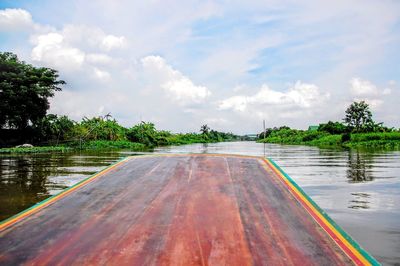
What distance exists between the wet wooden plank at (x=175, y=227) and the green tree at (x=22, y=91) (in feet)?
96.0

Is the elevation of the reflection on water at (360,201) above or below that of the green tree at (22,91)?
below

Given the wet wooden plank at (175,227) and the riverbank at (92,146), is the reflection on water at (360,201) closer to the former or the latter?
the wet wooden plank at (175,227)

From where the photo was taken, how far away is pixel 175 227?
380cm

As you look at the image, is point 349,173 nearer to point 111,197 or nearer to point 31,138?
point 111,197

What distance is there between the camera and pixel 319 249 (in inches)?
131

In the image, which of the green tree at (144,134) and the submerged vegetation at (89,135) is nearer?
the submerged vegetation at (89,135)

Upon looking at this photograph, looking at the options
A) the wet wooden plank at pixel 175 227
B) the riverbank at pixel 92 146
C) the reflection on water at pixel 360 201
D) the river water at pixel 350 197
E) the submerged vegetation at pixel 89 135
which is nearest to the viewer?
the wet wooden plank at pixel 175 227

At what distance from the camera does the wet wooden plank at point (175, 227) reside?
10.4ft

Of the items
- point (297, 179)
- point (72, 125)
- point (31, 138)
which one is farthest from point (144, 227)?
point (72, 125)

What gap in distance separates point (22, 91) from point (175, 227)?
31.8 m

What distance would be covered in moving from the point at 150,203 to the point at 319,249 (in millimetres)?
2356

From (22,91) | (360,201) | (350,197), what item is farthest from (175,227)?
(22,91)

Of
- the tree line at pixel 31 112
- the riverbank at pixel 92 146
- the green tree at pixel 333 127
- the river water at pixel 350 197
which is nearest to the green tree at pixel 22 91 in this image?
the tree line at pixel 31 112

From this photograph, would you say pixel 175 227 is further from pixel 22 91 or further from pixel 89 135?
pixel 89 135
